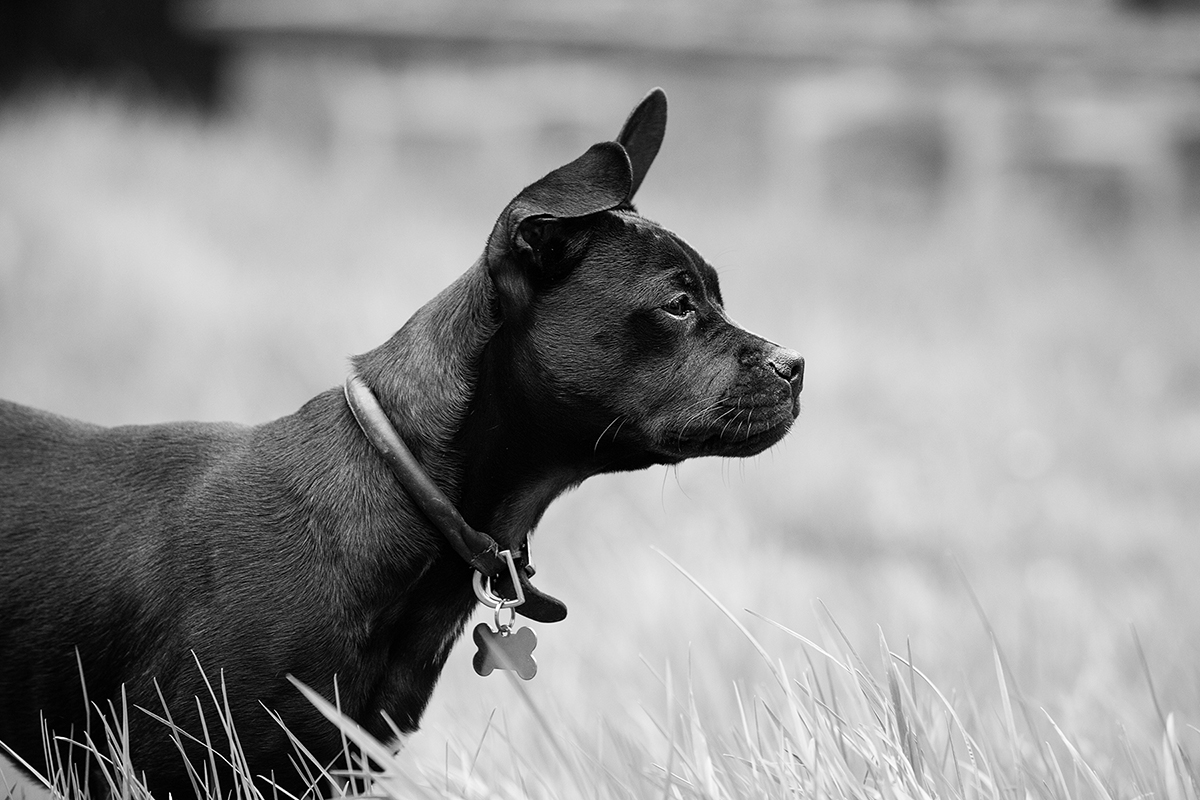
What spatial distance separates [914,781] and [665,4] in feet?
30.9

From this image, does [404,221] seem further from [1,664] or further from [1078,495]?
[1,664]

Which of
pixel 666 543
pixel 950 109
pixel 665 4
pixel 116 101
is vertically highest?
pixel 665 4

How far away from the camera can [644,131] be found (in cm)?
282

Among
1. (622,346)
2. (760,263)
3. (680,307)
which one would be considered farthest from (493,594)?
(760,263)

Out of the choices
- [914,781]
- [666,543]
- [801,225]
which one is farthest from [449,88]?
[914,781]

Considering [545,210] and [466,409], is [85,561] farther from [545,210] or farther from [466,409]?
[545,210]

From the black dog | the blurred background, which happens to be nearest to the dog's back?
the black dog

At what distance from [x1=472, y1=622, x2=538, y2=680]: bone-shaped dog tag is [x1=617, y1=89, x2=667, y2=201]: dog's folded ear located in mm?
1019

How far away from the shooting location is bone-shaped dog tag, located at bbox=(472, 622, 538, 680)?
7.91ft

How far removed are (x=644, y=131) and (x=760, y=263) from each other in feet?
17.5

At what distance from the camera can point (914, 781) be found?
7.09 feet

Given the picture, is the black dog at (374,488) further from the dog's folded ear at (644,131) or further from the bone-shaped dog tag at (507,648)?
the dog's folded ear at (644,131)

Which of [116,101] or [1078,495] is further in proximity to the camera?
[116,101]

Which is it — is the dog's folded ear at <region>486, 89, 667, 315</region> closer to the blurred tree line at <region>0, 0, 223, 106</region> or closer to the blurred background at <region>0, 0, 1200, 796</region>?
the blurred background at <region>0, 0, 1200, 796</region>
